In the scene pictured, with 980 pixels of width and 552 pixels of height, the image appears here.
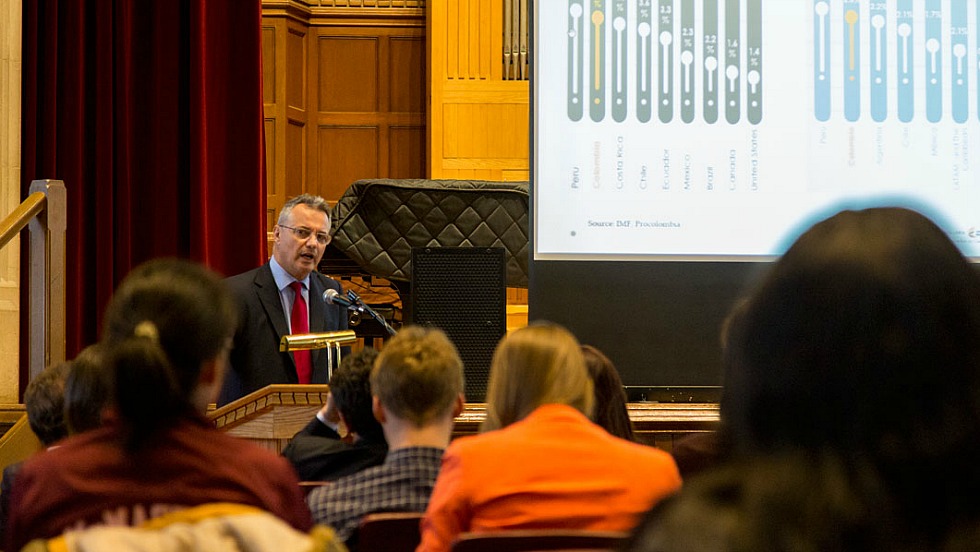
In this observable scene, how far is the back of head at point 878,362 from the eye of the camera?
→ 733mm

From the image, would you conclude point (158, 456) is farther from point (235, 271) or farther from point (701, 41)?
point (235, 271)

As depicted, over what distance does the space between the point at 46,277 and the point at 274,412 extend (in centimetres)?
151

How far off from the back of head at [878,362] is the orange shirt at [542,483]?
996 mm

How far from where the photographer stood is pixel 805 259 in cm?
77

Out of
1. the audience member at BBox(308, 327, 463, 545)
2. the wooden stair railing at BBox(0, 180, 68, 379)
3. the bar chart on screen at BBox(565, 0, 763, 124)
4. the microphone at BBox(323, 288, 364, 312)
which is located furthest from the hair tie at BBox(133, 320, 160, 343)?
the wooden stair railing at BBox(0, 180, 68, 379)

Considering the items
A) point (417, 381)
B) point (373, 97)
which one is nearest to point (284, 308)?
point (417, 381)

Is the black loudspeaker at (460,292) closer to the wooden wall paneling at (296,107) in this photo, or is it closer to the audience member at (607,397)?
the audience member at (607,397)

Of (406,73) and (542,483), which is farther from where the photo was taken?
(406,73)

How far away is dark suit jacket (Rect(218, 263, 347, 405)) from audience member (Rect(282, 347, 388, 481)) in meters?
1.61

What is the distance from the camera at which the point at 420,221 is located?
5676mm

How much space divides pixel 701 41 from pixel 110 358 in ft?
10.3

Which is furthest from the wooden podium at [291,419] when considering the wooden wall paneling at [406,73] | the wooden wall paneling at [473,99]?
the wooden wall paneling at [406,73]

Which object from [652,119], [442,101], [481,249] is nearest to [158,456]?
[481,249]

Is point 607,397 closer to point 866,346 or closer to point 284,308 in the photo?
point 866,346
